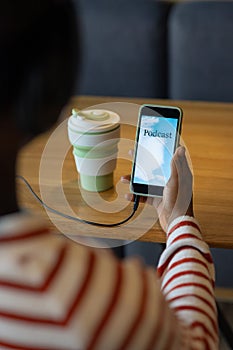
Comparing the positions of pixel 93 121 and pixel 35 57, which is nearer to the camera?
pixel 35 57

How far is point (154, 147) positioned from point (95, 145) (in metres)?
0.11

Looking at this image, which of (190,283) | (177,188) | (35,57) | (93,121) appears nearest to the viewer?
(35,57)

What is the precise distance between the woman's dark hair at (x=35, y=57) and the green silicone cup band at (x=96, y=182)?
0.61m

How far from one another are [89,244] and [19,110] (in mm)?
665

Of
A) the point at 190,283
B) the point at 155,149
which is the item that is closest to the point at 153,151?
the point at 155,149

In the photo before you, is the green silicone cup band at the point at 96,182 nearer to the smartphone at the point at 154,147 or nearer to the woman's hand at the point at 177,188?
the smartphone at the point at 154,147

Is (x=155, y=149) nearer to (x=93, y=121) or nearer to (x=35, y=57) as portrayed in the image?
(x=93, y=121)

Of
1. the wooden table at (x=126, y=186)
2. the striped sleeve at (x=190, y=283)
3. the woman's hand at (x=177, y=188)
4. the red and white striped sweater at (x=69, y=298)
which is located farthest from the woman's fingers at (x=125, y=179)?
the red and white striped sweater at (x=69, y=298)

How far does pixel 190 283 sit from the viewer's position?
0.86m

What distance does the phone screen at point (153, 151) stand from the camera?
1201 millimetres

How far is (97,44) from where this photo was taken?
2160mm

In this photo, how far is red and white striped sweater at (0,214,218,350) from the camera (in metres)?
0.61

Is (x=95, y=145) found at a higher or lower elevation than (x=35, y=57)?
lower

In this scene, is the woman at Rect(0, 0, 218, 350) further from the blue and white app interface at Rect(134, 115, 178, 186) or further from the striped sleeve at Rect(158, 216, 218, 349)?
the blue and white app interface at Rect(134, 115, 178, 186)
